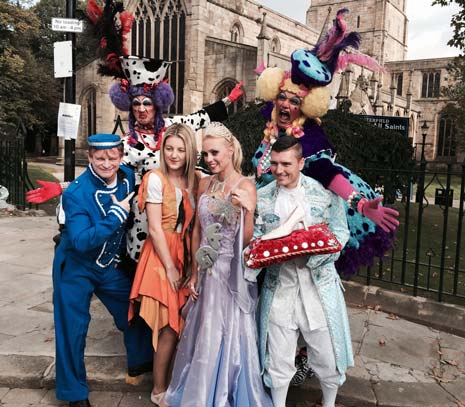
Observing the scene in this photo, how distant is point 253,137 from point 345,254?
4551 mm


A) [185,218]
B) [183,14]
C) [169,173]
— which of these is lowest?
[185,218]

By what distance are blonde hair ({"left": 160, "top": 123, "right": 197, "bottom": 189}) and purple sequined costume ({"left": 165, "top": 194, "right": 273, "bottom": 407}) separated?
11.2 inches

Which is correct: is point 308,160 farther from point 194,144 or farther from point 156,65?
point 156,65

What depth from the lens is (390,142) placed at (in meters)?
8.91

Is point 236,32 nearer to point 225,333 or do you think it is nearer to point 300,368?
point 300,368

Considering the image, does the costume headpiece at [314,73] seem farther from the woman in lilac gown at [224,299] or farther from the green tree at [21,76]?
the green tree at [21,76]

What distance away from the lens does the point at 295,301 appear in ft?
8.89

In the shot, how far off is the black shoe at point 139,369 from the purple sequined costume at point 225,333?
0.66m

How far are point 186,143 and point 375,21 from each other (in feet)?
191

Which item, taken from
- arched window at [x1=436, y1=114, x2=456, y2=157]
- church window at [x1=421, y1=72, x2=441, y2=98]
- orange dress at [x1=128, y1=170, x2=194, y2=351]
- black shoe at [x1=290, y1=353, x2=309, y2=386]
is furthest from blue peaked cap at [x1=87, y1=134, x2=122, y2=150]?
church window at [x1=421, y1=72, x2=441, y2=98]

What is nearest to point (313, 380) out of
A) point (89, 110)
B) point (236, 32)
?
point (236, 32)

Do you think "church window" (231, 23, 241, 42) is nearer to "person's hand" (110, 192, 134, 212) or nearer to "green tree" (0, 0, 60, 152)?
"green tree" (0, 0, 60, 152)

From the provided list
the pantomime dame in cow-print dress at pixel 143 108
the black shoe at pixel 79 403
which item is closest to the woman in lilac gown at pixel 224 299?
the black shoe at pixel 79 403

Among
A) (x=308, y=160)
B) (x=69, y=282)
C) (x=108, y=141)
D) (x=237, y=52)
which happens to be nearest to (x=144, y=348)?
(x=69, y=282)
